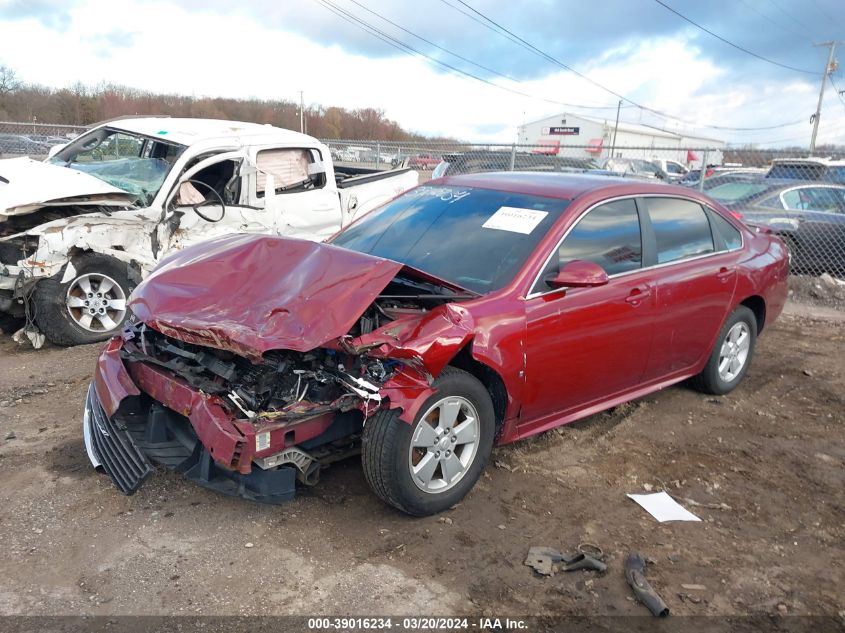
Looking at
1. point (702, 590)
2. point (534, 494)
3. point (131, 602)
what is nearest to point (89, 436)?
point (131, 602)

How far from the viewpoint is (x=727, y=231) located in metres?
5.12

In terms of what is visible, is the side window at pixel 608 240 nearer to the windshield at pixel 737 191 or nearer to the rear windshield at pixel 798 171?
the windshield at pixel 737 191

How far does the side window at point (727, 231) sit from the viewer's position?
5.02 metres

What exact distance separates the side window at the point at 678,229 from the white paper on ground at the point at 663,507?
5.11 feet

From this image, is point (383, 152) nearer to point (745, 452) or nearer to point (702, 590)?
point (745, 452)

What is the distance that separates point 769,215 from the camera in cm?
1035

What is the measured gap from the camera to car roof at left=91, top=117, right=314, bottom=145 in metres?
7.04

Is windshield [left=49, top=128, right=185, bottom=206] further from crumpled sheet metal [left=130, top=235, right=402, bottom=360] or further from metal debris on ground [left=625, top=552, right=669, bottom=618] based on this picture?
metal debris on ground [left=625, top=552, right=669, bottom=618]

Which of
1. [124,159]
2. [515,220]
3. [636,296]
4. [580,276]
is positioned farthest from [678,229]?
[124,159]

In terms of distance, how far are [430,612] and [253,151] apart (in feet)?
18.5

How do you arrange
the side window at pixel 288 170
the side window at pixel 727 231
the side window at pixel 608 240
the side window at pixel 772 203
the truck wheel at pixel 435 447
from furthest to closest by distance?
the side window at pixel 772 203 < the side window at pixel 288 170 < the side window at pixel 727 231 < the side window at pixel 608 240 < the truck wheel at pixel 435 447

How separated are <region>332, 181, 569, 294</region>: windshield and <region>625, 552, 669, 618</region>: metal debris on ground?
1.54m

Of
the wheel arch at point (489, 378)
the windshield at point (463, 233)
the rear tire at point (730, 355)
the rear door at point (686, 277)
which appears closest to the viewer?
the wheel arch at point (489, 378)

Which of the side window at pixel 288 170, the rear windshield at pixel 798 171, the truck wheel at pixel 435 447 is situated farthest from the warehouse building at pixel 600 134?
the truck wheel at pixel 435 447
